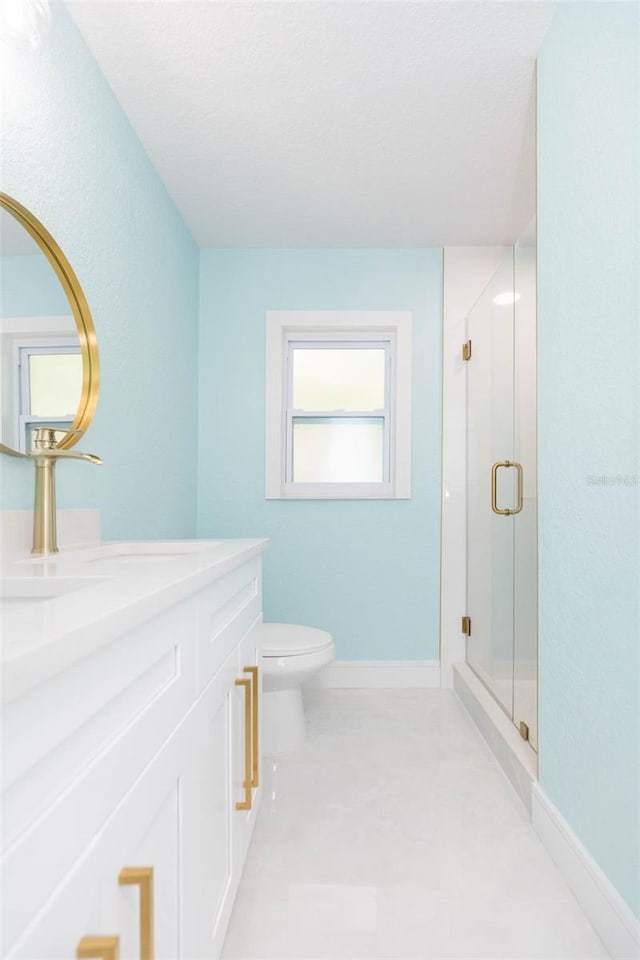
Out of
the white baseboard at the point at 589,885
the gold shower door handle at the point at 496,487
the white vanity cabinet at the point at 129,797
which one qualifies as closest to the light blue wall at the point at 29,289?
the white vanity cabinet at the point at 129,797

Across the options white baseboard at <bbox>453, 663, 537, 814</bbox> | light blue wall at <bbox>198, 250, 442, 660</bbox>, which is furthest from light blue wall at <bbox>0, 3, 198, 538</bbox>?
white baseboard at <bbox>453, 663, 537, 814</bbox>

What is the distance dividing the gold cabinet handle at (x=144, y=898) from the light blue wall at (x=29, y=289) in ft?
3.95

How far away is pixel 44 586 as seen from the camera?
0.98m

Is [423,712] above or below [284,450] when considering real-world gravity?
below

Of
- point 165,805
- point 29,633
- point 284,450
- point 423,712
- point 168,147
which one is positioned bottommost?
point 423,712

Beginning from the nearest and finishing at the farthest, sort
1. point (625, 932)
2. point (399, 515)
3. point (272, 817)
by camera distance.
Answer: point (625, 932)
point (272, 817)
point (399, 515)

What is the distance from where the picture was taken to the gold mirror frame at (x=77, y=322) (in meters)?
1.44

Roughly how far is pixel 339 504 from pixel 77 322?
1.73m

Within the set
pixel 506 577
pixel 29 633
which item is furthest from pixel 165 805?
pixel 506 577

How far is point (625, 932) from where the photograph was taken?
3.81 feet

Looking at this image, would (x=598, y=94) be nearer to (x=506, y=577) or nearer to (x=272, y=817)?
(x=506, y=577)

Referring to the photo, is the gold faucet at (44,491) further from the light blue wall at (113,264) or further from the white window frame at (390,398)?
the white window frame at (390,398)

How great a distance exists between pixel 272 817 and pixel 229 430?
1874 millimetres

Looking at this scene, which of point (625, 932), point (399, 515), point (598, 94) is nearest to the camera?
point (625, 932)
